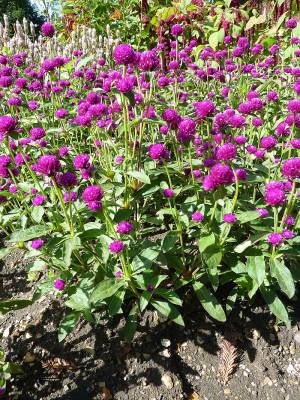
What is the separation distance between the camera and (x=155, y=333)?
261 cm

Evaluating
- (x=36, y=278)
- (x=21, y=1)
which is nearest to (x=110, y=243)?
(x=36, y=278)

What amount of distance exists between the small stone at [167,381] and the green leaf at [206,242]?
2.83 feet

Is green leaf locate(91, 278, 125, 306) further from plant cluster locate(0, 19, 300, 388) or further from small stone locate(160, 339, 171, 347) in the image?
small stone locate(160, 339, 171, 347)

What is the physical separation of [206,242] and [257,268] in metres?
0.33

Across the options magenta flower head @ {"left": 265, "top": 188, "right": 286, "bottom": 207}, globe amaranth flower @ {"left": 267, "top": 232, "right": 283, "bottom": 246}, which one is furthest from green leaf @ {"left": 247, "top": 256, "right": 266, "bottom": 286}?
magenta flower head @ {"left": 265, "top": 188, "right": 286, "bottom": 207}

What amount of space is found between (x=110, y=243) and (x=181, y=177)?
3.22 feet

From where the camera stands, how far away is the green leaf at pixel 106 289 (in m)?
2.12

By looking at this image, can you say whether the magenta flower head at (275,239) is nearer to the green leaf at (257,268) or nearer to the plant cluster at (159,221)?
the plant cluster at (159,221)

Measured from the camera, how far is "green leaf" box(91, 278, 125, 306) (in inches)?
83.6

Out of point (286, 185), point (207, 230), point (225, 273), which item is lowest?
point (225, 273)

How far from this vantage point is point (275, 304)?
2.32 meters

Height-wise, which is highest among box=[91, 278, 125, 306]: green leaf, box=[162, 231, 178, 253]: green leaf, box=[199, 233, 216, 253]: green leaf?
box=[199, 233, 216, 253]: green leaf

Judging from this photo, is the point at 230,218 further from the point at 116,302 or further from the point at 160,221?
the point at 116,302

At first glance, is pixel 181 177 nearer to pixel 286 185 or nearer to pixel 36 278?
pixel 286 185
